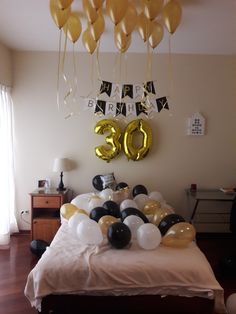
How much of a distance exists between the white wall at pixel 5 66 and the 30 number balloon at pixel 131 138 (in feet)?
5.18

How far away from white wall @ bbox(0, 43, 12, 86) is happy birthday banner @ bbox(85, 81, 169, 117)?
0.99 meters

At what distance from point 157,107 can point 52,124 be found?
138cm

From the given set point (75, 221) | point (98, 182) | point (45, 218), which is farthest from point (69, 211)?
point (98, 182)

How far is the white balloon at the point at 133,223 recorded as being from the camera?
2500 mm

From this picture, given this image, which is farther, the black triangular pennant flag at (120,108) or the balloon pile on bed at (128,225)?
the black triangular pennant flag at (120,108)

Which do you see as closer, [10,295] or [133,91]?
[10,295]

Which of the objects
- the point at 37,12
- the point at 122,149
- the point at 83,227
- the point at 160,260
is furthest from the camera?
the point at 122,149

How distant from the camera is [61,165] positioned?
378cm

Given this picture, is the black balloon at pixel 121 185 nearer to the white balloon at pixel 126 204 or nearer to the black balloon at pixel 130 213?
the white balloon at pixel 126 204

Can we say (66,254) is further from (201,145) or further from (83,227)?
(201,145)

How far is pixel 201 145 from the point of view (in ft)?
13.2

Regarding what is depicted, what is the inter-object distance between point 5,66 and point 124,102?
1506mm

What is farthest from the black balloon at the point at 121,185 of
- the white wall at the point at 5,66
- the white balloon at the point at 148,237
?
the white wall at the point at 5,66

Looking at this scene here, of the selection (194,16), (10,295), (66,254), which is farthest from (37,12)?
(10,295)
